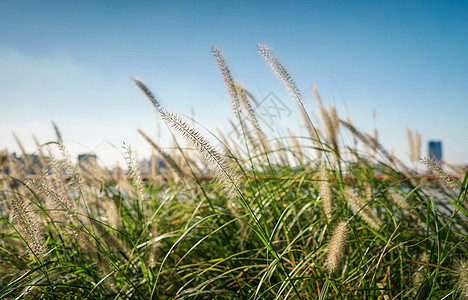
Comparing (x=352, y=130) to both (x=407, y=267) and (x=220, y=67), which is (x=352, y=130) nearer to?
(x=407, y=267)

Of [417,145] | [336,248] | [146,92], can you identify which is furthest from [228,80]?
[417,145]

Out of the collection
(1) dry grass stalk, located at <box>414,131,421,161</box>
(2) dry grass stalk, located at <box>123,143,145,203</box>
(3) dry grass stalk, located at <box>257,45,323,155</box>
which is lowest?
(1) dry grass stalk, located at <box>414,131,421,161</box>

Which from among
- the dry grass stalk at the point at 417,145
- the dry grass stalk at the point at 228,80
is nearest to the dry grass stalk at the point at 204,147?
the dry grass stalk at the point at 228,80

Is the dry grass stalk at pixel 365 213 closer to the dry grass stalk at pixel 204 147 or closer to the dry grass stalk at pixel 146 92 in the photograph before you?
the dry grass stalk at pixel 204 147

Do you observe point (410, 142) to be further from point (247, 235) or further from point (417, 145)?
point (247, 235)

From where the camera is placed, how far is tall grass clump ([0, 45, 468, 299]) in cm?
124

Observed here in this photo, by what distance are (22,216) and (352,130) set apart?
2389 mm

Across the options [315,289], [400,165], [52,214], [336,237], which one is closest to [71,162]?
[52,214]

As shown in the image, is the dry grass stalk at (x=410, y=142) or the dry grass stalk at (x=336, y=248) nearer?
the dry grass stalk at (x=336, y=248)

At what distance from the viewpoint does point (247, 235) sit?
2.16 metres

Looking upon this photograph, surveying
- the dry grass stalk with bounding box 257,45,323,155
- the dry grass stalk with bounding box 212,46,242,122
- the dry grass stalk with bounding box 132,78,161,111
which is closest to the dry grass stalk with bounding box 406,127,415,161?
the dry grass stalk with bounding box 257,45,323,155

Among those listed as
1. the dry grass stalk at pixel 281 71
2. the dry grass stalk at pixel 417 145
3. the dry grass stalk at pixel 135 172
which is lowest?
the dry grass stalk at pixel 417 145

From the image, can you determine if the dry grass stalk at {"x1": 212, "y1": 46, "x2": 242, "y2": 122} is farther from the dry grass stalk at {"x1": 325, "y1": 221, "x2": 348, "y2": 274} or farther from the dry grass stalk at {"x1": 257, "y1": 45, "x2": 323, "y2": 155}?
the dry grass stalk at {"x1": 325, "y1": 221, "x2": 348, "y2": 274}

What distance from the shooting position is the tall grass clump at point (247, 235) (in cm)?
124
